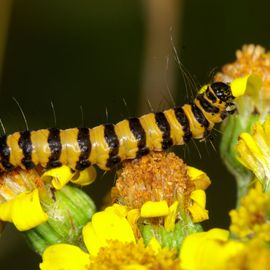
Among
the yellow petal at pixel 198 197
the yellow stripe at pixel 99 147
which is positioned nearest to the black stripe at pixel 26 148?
the yellow stripe at pixel 99 147

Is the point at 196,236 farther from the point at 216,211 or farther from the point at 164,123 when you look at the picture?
the point at 216,211

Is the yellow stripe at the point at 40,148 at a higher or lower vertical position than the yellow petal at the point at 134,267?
higher

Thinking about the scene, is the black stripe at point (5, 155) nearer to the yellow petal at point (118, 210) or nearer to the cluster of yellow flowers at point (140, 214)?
the cluster of yellow flowers at point (140, 214)

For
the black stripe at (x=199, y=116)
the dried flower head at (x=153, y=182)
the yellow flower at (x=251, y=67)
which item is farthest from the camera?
the yellow flower at (x=251, y=67)

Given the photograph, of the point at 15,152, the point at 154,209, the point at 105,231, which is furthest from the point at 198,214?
the point at 15,152

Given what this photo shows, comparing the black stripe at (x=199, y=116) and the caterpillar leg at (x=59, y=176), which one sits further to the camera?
the black stripe at (x=199, y=116)

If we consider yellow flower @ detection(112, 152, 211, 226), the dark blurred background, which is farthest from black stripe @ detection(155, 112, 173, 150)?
the dark blurred background

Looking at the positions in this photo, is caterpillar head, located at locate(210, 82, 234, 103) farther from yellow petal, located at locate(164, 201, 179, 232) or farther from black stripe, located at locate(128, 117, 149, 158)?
yellow petal, located at locate(164, 201, 179, 232)
